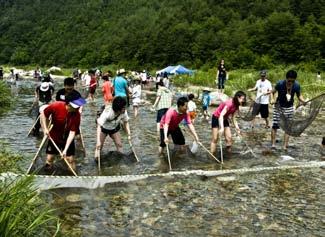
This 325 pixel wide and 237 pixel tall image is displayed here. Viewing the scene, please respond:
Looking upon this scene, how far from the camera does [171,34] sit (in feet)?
246

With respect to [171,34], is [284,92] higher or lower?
lower

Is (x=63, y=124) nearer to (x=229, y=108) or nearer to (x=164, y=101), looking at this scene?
(x=229, y=108)

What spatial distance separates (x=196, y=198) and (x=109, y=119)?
118 inches

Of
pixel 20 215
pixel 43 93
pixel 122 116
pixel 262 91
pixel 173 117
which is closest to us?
pixel 20 215

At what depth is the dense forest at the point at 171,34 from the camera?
171ft

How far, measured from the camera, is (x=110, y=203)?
8.30m

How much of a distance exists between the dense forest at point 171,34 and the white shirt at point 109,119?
37.4 m

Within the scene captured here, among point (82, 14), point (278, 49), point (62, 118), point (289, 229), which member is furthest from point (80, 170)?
point (82, 14)

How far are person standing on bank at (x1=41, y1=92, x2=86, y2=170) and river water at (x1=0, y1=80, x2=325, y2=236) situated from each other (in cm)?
38

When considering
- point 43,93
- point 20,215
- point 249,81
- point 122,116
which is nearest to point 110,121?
point 122,116

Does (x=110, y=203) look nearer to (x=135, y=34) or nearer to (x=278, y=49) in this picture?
(x=278, y=49)

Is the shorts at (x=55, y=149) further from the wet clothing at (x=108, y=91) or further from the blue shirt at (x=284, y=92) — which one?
the wet clothing at (x=108, y=91)

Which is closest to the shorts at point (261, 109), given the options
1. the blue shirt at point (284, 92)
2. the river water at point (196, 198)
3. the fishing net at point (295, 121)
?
the river water at point (196, 198)

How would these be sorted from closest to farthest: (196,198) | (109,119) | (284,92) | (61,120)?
(196,198)
(61,120)
(109,119)
(284,92)
